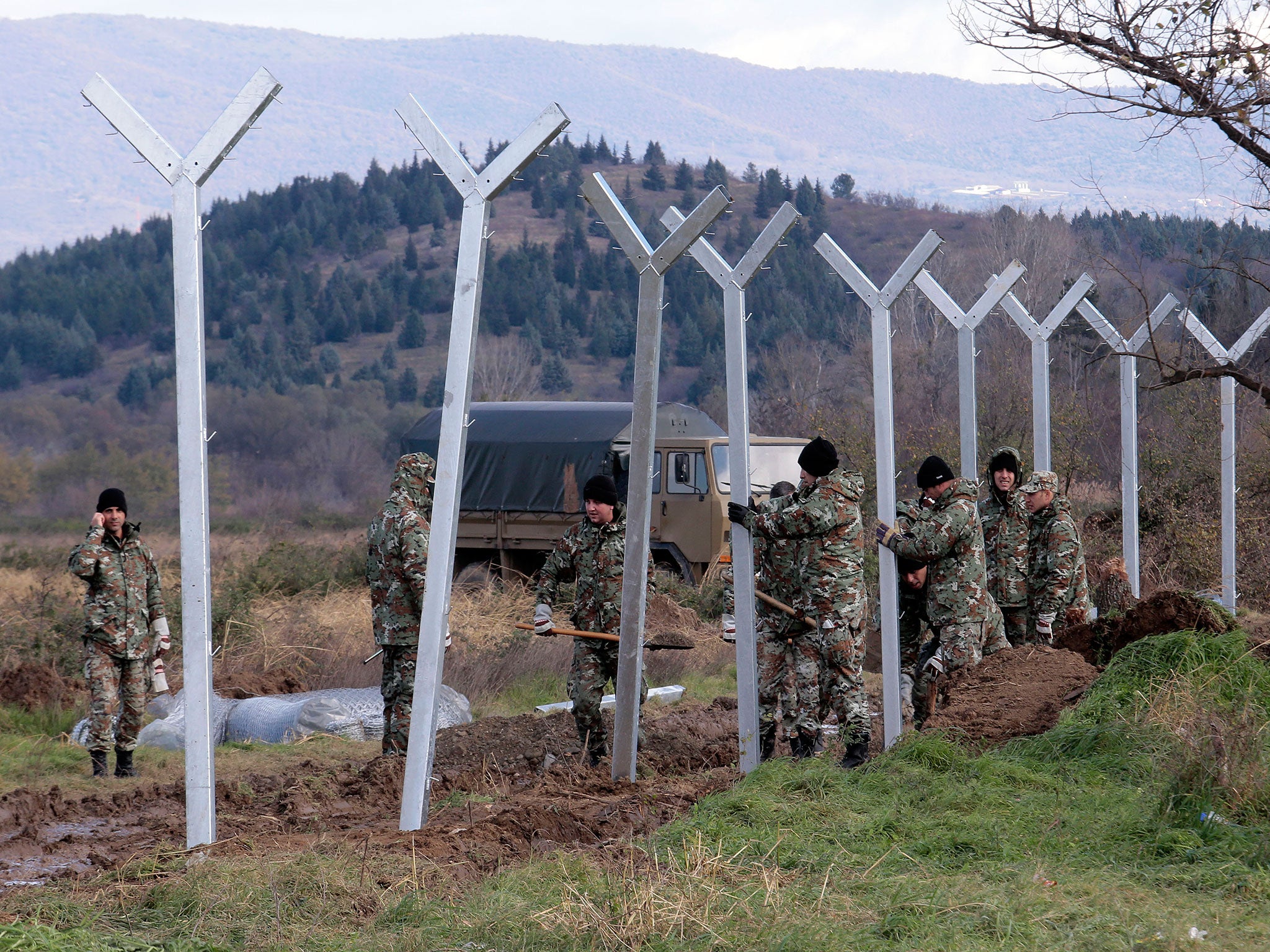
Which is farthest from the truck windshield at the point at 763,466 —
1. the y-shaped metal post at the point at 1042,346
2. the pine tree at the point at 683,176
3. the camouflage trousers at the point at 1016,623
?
the pine tree at the point at 683,176

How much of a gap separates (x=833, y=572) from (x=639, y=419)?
4.72 feet

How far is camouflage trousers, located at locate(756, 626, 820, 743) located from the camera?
7062 mm

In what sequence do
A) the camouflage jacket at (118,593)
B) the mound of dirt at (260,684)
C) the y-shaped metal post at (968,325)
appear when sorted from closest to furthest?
the camouflage jacket at (118,593), the y-shaped metal post at (968,325), the mound of dirt at (260,684)

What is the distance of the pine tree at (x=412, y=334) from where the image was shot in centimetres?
5597

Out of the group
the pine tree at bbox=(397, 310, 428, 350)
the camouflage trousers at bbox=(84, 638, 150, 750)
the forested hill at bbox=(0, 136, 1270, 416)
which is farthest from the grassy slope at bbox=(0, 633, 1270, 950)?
the pine tree at bbox=(397, 310, 428, 350)

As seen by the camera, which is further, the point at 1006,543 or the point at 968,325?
the point at 1006,543

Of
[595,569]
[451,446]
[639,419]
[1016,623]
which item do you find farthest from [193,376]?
[1016,623]

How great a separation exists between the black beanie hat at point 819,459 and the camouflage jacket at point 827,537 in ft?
0.20

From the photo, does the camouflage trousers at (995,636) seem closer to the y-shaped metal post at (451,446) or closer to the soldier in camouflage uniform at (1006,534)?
the soldier in camouflage uniform at (1006,534)

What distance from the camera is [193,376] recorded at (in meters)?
4.57

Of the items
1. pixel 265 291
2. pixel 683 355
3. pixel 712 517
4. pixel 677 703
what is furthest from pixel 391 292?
pixel 677 703

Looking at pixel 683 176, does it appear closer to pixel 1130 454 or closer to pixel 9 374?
pixel 9 374

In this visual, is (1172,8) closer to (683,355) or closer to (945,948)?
(945,948)

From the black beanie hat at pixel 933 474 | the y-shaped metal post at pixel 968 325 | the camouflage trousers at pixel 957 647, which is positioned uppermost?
the y-shaped metal post at pixel 968 325
